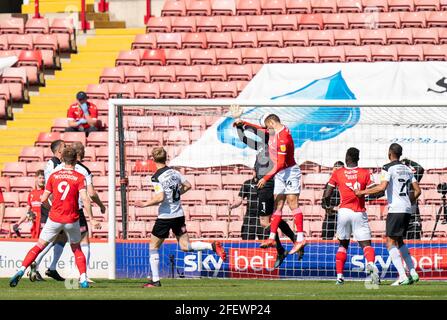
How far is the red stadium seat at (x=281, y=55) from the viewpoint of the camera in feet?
84.9

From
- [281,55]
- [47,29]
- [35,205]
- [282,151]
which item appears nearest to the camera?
[282,151]

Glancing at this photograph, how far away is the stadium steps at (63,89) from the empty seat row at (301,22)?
1094 mm

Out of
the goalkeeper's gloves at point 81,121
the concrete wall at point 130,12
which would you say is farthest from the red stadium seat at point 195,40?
the goalkeeper's gloves at point 81,121

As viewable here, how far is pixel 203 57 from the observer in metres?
26.6

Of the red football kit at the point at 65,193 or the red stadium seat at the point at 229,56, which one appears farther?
the red stadium seat at the point at 229,56

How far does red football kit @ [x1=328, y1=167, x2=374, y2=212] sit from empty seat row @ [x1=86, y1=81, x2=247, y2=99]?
25.8 feet

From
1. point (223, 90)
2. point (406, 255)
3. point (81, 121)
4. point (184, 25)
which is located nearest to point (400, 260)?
point (406, 255)

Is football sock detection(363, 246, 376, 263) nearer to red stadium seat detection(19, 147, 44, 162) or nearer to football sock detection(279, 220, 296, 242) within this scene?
football sock detection(279, 220, 296, 242)

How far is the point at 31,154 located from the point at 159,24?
14.3 ft

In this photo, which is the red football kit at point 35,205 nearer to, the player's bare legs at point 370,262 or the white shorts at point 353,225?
the white shorts at point 353,225

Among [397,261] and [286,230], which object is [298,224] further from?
[397,261]

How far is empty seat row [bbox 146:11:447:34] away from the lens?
2655 cm

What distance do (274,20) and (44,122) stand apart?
4.83m
